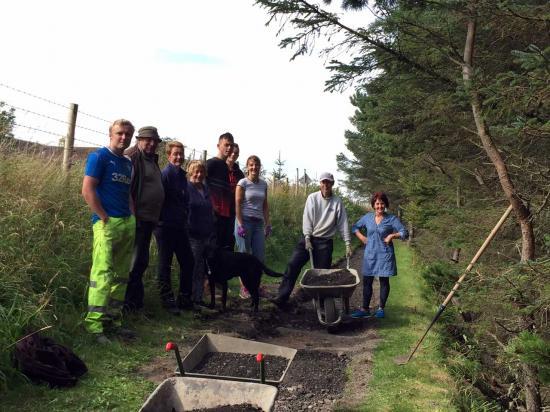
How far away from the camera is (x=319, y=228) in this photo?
21.2 feet

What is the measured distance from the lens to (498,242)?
685 centimetres

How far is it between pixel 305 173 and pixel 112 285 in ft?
52.1

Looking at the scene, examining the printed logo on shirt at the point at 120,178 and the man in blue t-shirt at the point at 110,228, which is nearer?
the man in blue t-shirt at the point at 110,228

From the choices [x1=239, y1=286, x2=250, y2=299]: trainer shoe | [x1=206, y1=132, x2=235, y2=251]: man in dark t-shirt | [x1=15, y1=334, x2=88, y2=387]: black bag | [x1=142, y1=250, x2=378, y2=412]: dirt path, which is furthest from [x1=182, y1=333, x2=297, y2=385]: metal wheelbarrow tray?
[x1=239, y1=286, x2=250, y2=299]: trainer shoe

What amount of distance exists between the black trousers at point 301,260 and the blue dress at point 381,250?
20.9 inches

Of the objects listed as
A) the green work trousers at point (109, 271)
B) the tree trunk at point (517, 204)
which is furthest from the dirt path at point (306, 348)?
the tree trunk at point (517, 204)

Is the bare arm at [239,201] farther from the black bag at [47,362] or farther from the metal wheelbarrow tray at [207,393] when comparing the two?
the metal wheelbarrow tray at [207,393]

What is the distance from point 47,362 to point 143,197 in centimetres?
191

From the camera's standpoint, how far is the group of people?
14.6 ft

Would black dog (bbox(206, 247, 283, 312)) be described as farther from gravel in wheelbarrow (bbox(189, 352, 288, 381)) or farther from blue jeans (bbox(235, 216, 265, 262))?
gravel in wheelbarrow (bbox(189, 352, 288, 381))

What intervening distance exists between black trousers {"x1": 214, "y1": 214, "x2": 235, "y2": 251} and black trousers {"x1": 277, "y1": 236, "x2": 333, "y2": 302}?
0.86 meters

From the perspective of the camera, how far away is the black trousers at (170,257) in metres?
5.57

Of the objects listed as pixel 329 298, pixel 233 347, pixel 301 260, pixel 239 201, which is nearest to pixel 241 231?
pixel 239 201

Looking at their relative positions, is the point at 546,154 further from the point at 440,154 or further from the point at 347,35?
the point at 440,154
